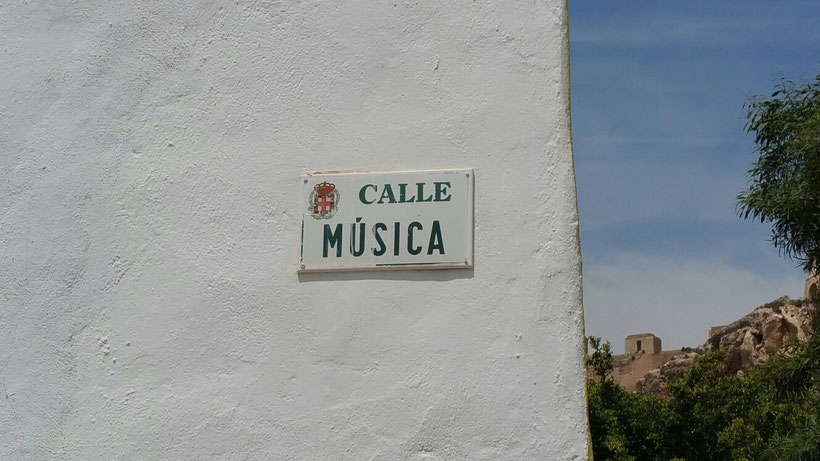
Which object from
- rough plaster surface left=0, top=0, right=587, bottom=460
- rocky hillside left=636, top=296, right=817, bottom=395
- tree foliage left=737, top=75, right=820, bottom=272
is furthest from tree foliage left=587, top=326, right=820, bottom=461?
rough plaster surface left=0, top=0, right=587, bottom=460

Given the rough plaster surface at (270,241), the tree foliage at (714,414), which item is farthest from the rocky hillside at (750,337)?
the rough plaster surface at (270,241)

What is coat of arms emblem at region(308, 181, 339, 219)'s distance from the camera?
292 cm

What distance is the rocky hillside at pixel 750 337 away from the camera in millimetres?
22531

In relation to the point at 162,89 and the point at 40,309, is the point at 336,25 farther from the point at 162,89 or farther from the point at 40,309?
the point at 40,309

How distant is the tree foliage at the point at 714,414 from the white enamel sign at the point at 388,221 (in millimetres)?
10406

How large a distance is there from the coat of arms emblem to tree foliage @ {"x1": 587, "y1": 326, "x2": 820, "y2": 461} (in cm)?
1040

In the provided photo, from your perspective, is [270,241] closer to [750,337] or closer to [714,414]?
Answer: [714,414]

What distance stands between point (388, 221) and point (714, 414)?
39.7ft

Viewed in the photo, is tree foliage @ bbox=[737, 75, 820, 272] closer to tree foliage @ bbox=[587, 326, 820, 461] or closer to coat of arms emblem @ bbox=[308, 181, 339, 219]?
tree foliage @ bbox=[587, 326, 820, 461]

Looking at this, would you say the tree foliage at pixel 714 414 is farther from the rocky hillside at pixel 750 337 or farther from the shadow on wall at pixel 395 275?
the shadow on wall at pixel 395 275

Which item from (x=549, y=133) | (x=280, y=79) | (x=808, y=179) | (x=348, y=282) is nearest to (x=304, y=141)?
(x=280, y=79)

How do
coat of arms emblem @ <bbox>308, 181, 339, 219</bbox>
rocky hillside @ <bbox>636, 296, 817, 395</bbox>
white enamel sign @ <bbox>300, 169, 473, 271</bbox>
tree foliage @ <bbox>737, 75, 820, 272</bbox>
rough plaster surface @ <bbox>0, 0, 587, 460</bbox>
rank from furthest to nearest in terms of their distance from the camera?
rocky hillside @ <bbox>636, 296, 817, 395</bbox> → tree foliage @ <bbox>737, 75, 820, 272</bbox> → coat of arms emblem @ <bbox>308, 181, 339, 219</bbox> → white enamel sign @ <bbox>300, 169, 473, 271</bbox> → rough plaster surface @ <bbox>0, 0, 587, 460</bbox>

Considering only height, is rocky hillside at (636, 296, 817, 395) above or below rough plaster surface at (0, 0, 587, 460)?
above

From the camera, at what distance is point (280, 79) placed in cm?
311
